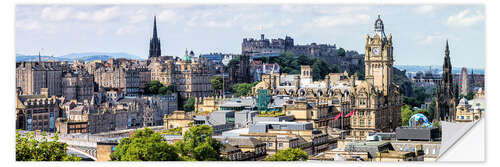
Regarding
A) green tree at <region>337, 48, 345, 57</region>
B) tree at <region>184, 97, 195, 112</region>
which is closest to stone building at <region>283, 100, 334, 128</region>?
tree at <region>184, 97, 195, 112</region>

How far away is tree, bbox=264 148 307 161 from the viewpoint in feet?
207

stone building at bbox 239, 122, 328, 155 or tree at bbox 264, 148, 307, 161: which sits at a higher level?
stone building at bbox 239, 122, 328, 155

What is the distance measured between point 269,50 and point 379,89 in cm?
8576

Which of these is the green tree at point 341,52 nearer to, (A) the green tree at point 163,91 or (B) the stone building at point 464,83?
(A) the green tree at point 163,91

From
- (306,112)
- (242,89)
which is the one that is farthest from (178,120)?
(242,89)

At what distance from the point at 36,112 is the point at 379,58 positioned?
37.4 m

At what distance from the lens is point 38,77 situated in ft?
395

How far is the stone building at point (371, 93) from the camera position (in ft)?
301

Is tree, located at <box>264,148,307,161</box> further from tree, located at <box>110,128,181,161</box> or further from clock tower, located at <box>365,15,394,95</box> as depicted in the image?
clock tower, located at <box>365,15,394,95</box>

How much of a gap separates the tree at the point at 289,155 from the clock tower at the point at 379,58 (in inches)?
1309

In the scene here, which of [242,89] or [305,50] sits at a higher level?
[305,50]

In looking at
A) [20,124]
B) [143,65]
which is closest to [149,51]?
[143,65]

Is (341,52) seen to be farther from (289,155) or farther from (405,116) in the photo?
(289,155)

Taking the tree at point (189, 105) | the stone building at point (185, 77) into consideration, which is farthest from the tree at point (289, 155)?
the stone building at point (185, 77)
